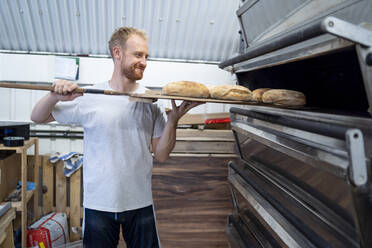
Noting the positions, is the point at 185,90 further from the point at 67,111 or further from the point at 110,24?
the point at 110,24

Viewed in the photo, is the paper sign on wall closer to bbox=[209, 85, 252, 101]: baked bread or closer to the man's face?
the man's face

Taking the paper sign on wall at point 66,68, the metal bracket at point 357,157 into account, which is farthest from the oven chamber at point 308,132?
the paper sign on wall at point 66,68

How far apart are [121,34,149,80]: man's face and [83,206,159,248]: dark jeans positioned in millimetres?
787

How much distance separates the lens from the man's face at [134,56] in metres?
1.66

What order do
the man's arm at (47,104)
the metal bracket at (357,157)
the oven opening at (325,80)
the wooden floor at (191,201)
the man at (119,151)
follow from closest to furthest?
the metal bracket at (357,157)
the oven opening at (325,80)
the man's arm at (47,104)
the man at (119,151)
the wooden floor at (191,201)

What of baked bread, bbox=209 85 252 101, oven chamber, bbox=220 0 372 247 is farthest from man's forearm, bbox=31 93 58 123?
oven chamber, bbox=220 0 372 247

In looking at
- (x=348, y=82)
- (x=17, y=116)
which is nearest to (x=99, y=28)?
(x=17, y=116)

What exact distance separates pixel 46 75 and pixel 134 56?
171 cm

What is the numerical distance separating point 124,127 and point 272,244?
96 cm

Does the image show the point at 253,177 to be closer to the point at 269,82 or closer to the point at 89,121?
the point at 269,82

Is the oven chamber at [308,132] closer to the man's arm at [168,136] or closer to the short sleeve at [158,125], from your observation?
the man's arm at [168,136]

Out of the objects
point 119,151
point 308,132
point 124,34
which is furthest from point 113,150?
point 308,132

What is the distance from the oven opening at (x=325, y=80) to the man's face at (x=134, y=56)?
0.60m

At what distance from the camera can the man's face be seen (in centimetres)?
166
